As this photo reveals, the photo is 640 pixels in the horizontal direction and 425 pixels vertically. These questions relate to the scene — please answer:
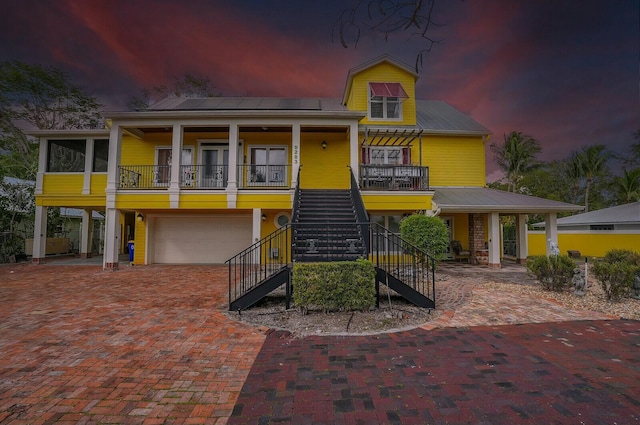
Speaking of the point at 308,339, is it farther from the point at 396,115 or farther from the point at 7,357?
the point at 396,115

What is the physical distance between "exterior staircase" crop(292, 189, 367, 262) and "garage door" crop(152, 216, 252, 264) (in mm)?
5076

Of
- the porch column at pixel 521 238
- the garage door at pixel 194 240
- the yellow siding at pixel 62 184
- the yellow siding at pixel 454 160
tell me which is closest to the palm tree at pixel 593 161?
the porch column at pixel 521 238

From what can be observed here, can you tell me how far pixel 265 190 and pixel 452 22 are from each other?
8718 millimetres

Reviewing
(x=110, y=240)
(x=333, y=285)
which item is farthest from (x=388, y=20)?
(x=110, y=240)

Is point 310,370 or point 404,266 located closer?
point 310,370

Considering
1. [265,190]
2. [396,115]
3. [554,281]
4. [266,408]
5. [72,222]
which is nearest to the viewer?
[266,408]

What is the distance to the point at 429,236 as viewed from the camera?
8.60 m

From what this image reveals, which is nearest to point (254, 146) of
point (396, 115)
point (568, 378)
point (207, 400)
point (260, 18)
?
point (396, 115)

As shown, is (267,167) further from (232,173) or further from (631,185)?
(631,185)

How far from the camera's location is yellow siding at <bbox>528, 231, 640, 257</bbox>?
16328mm

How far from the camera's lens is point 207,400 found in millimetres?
2762

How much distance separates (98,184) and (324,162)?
34.0 feet

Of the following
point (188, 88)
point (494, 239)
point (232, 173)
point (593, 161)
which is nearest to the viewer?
point (232, 173)

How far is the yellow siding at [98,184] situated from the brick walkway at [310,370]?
8.74 m
